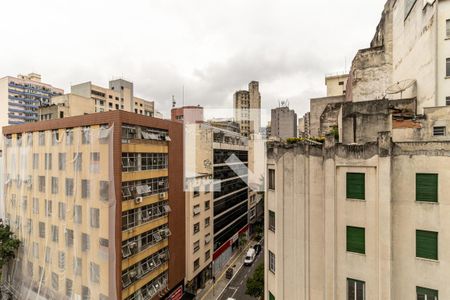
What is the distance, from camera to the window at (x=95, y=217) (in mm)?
18500

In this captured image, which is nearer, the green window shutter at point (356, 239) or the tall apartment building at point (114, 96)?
the green window shutter at point (356, 239)

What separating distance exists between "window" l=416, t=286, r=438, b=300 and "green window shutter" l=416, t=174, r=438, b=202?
3.41 metres

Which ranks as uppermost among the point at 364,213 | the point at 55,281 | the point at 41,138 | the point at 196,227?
the point at 41,138

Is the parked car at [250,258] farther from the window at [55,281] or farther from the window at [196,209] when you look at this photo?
the window at [55,281]

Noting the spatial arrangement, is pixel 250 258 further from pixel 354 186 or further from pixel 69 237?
pixel 354 186

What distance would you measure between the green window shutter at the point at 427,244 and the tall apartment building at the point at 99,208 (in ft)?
56.5

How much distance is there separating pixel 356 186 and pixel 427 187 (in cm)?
237

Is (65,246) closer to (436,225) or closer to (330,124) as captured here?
(330,124)

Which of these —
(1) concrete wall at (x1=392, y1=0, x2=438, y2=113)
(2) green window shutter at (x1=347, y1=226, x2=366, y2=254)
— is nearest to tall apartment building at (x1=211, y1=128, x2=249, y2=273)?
(1) concrete wall at (x1=392, y1=0, x2=438, y2=113)

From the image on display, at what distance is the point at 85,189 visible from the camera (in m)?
19.5

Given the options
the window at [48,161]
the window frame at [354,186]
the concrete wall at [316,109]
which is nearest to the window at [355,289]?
the window frame at [354,186]

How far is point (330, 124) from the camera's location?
16.4m

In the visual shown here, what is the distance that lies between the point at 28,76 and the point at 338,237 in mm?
93507

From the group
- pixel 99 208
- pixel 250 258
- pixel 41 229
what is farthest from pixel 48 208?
pixel 250 258
